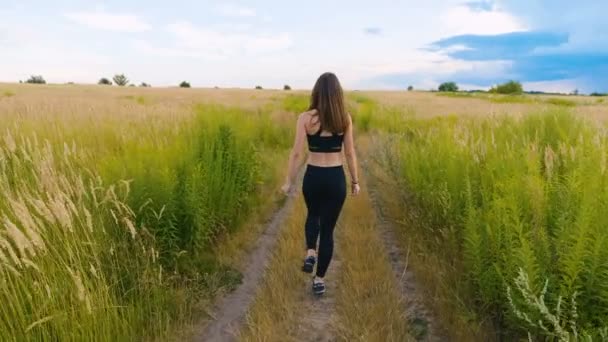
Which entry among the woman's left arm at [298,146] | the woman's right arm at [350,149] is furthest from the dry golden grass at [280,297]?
the woman's right arm at [350,149]

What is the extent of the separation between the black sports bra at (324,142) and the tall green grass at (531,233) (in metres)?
1.31

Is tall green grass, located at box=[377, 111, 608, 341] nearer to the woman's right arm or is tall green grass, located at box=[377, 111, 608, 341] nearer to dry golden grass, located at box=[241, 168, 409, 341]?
dry golden grass, located at box=[241, 168, 409, 341]

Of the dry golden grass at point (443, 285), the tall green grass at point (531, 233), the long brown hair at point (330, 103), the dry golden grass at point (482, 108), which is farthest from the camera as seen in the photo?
the dry golden grass at point (482, 108)

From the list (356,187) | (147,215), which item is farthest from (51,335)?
(356,187)

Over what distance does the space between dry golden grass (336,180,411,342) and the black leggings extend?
461 mm

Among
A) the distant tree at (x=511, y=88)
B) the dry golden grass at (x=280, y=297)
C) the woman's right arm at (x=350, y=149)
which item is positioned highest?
the distant tree at (x=511, y=88)

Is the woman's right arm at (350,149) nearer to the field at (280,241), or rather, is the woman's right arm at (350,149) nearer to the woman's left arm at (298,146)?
the woman's left arm at (298,146)

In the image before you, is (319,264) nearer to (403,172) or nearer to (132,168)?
(132,168)

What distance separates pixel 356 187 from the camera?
4578mm

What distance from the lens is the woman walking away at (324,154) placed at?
4.12m

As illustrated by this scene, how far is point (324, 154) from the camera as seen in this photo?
4.28 m

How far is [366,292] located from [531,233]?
1.83m

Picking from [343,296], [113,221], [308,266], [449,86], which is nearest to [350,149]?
[308,266]

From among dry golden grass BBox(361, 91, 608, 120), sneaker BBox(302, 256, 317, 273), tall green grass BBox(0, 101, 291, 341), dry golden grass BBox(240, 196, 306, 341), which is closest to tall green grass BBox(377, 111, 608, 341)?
sneaker BBox(302, 256, 317, 273)
